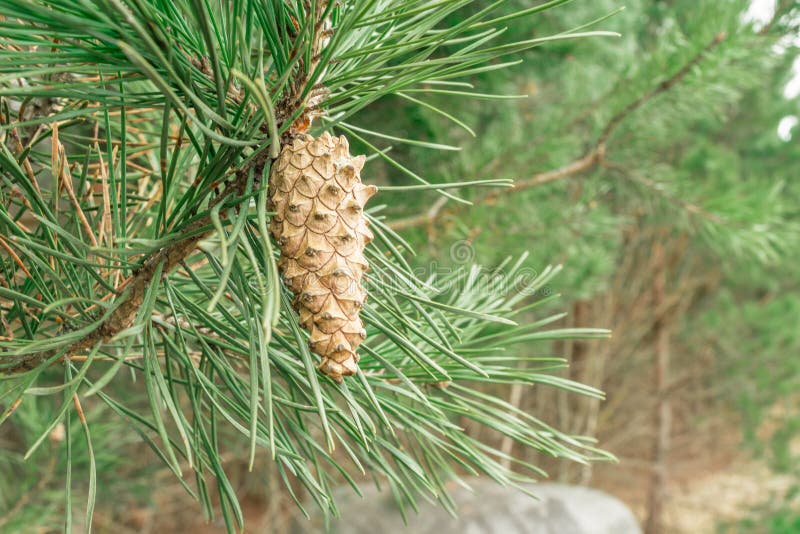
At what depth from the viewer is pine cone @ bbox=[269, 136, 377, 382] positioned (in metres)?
0.25

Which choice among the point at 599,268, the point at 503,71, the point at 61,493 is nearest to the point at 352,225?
the point at 61,493

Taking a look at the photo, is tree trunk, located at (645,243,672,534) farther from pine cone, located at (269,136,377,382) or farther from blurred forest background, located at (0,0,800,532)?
pine cone, located at (269,136,377,382)

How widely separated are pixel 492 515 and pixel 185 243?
54.5 inches

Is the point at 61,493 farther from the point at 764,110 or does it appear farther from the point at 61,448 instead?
the point at 764,110

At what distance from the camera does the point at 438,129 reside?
938 millimetres

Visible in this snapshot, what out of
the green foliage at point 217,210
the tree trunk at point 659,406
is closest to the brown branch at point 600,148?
the green foliage at point 217,210

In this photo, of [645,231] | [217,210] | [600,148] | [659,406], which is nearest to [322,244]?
[217,210]

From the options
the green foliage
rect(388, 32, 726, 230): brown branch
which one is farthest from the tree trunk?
the green foliage

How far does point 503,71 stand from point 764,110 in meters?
1.64

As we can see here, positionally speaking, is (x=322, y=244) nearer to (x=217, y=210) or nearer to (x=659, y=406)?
(x=217, y=210)

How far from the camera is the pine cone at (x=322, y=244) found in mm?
251

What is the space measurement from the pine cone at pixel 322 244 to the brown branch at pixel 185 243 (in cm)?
2

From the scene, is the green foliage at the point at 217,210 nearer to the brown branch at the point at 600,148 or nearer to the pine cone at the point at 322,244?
the pine cone at the point at 322,244

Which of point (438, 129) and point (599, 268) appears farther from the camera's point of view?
point (599, 268)
